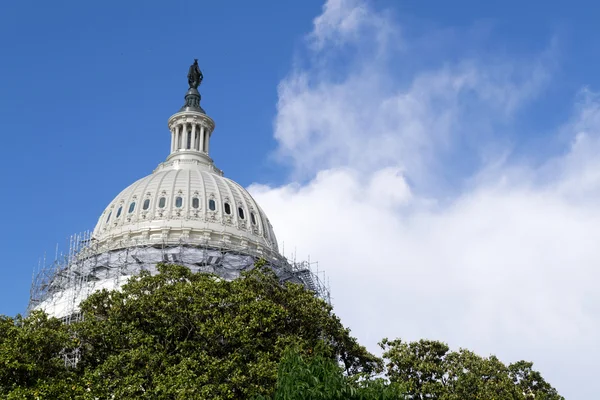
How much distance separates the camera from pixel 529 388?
150 feet

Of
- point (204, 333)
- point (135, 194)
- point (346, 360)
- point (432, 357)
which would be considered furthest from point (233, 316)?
point (135, 194)

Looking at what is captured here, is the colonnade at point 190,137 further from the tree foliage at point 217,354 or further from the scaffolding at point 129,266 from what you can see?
the tree foliage at point 217,354

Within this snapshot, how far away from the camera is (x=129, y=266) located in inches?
2808

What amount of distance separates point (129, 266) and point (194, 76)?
131 ft

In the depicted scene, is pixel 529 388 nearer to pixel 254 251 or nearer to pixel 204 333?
pixel 204 333

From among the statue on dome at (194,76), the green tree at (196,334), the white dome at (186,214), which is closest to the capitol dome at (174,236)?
the white dome at (186,214)

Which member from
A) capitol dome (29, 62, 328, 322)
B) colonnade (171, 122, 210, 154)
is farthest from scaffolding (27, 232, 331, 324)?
colonnade (171, 122, 210, 154)

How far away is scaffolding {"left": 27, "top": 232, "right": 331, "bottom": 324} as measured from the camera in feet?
223

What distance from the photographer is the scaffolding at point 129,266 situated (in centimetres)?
6800

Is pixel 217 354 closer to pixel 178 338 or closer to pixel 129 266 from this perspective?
pixel 178 338

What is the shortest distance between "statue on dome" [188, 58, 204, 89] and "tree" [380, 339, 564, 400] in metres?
64.6

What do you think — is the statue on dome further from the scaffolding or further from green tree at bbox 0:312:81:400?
green tree at bbox 0:312:81:400

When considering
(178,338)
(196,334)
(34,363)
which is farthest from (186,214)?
(34,363)

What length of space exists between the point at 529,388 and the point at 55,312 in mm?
37711
